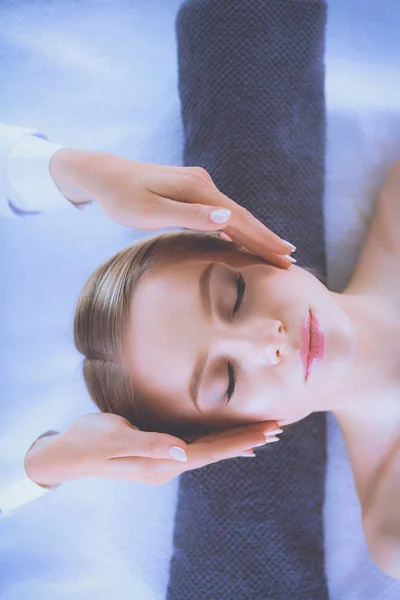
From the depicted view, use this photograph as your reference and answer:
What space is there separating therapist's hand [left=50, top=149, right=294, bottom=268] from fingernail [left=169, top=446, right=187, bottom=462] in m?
0.31

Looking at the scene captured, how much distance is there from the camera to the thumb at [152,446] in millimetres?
849

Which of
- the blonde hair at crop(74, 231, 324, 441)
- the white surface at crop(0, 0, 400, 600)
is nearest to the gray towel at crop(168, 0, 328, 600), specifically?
the white surface at crop(0, 0, 400, 600)

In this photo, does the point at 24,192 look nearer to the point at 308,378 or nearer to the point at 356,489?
the point at 308,378

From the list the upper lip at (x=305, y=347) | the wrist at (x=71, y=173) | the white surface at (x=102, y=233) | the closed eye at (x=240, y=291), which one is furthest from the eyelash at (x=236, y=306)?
the white surface at (x=102, y=233)

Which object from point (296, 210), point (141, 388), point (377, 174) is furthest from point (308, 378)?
point (377, 174)

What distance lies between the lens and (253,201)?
110 cm

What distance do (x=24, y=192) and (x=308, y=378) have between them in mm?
573

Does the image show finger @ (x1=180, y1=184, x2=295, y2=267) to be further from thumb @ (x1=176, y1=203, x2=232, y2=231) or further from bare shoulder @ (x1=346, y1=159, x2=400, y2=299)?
bare shoulder @ (x1=346, y1=159, x2=400, y2=299)

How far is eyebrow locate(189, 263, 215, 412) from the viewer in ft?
2.72

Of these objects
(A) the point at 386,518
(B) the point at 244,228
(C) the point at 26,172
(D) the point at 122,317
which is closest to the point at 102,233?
(C) the point at 26,172

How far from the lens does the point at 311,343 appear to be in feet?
2.79

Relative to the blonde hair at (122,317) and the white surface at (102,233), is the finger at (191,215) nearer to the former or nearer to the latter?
the blonde hair at (122,317)

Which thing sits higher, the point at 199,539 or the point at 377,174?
the point at 377,174

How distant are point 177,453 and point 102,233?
1.91ft
